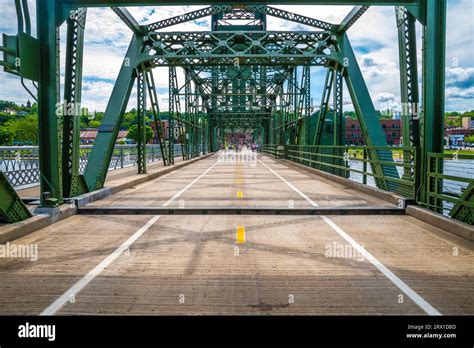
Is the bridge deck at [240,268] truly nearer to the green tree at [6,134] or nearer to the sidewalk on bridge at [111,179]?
the sidewalk on bridge at [111,179]

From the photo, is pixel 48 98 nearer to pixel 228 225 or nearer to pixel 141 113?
pixel 228 225

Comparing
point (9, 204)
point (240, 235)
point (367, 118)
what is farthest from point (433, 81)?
point (9, 204)

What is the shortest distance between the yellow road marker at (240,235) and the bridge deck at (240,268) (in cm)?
4

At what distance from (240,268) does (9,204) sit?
188 inches

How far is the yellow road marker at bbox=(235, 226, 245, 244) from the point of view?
7.11 metres

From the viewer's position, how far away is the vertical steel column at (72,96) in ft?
32.3

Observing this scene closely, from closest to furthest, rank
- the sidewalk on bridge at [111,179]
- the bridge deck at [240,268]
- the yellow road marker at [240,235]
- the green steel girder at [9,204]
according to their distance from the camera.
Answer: the bridge deck at [240,268], the yellow road marker at [240,235], the green steel girder at [9,204], the sidewalk on bridge at [111,179]

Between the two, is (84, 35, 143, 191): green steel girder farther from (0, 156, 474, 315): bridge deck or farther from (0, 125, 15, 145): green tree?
(0, 125, 15, 145): green tree

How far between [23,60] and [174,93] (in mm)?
23147

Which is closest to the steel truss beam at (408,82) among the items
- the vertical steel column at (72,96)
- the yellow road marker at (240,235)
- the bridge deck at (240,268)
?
the bridge deck at (240,268)

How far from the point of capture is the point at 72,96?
9.84 m
